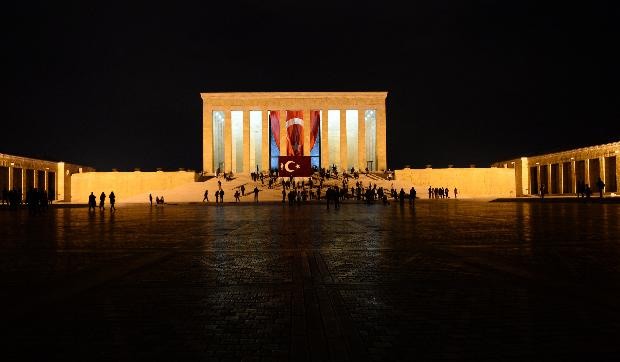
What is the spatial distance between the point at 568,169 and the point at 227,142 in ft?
121

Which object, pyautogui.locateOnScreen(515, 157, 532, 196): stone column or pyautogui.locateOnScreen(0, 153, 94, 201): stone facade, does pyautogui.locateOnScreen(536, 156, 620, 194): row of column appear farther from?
pyautogui.locateOnScreen(0, 153, 94, 201): stone facade

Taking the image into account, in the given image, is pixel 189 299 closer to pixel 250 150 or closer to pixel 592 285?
pixel 592 285

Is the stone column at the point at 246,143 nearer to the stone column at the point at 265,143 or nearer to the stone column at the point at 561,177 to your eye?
the stone column at the point at 265,143

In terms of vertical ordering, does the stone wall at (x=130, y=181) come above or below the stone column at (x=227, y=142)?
below

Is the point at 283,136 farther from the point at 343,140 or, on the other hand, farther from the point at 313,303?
the point at 313,303

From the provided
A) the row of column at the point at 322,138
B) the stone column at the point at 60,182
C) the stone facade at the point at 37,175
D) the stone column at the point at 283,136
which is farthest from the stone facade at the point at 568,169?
the stone column at the point at 60,182

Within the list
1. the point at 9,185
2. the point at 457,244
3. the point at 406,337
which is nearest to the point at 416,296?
the point at 406,337

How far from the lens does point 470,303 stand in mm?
4461

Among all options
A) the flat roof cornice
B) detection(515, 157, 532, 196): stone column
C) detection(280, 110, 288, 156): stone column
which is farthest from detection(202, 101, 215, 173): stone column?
detection(515, 157, 532, 196): stone column

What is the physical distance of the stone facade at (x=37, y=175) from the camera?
4494cm

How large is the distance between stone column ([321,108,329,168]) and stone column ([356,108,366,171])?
389cm

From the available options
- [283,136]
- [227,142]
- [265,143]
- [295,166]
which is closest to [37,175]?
[227,142]

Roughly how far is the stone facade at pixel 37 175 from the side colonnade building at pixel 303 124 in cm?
1485

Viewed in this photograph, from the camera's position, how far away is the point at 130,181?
173 feet
